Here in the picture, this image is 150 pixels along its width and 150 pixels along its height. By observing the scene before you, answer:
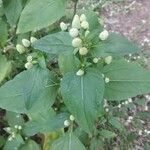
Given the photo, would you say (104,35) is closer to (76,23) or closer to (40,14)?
(76,23)

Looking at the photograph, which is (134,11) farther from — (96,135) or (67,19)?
(96,135)

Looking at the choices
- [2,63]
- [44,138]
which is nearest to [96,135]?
[44,138]

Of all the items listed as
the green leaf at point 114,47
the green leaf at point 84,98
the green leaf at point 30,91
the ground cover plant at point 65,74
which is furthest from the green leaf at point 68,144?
the green leaf at point 114,47

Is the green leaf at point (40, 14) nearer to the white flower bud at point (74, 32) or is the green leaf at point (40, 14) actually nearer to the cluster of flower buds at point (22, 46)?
the cluster of flower buds at point (22, 46)

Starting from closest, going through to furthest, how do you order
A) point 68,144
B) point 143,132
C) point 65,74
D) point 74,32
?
point 74,32
point 65,74
point 68,144
point 143,132

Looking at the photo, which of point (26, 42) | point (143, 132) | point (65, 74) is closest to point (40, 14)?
point (26, 42)
